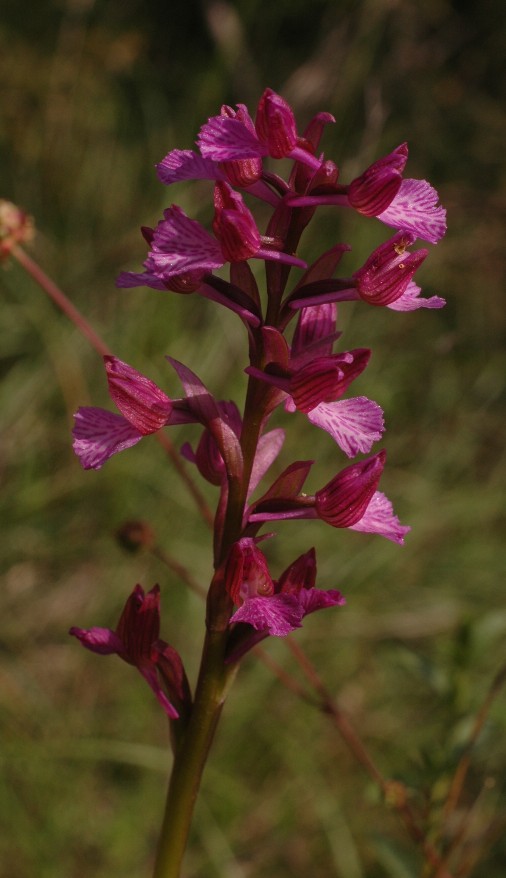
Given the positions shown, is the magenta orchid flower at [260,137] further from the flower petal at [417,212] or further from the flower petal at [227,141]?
the flower petal at [417,212]

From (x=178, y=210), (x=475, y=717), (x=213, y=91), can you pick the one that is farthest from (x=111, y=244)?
(x=178, y=210)

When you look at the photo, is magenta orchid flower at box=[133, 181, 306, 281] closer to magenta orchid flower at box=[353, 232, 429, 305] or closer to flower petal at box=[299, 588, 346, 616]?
magenta orchid flower at box=[353, 232, 429, 305]

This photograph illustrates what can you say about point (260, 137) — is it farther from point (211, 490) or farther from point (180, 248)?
point (211, 490)

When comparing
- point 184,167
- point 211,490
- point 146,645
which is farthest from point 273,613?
point 211,490

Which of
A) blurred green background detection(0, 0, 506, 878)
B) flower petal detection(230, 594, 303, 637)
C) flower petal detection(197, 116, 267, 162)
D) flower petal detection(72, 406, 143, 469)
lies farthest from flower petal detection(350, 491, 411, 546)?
blurred green background detection(0, 0, 506, 878)

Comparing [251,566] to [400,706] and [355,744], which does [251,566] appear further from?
[400,706]

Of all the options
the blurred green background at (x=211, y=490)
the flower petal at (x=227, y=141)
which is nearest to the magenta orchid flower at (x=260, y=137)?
the flower petal at (x=227, y=141)

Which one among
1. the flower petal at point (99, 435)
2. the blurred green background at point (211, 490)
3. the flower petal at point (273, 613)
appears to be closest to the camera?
the flower petal at point (273, 613)
